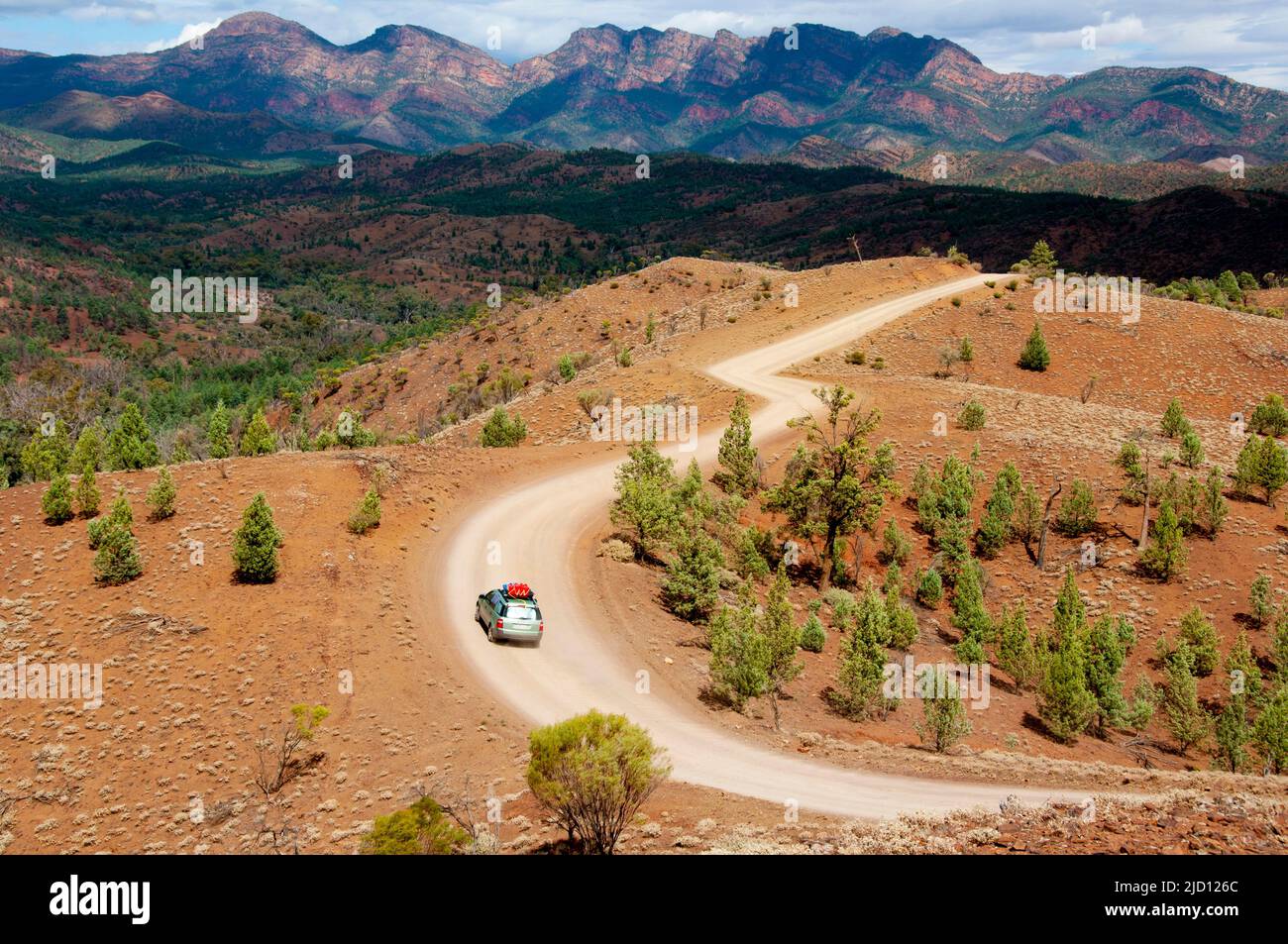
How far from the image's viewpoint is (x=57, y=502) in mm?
19547

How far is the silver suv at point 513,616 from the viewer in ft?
55.7

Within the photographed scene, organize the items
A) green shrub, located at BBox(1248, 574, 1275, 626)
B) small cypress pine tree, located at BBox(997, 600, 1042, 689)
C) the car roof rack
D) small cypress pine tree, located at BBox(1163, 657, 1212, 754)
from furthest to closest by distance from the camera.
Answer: green shrub, located at BBox(1248, 574, 1275, 626) → small cypress pine tree, located at BBox(997, 600, 1042, 689) → small cypress pine tree, located at BBox(1163, 657, 1212, 754) → the car roof rack

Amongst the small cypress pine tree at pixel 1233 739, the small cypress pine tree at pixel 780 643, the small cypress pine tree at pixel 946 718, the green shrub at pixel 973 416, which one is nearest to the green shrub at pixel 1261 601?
the small cypress pine tree at pixel 1233 739

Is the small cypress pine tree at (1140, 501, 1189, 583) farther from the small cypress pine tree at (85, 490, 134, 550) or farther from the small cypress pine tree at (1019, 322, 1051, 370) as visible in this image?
the small cypress pine tree at (85, 490, 134, 550)

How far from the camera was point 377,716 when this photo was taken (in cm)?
1443

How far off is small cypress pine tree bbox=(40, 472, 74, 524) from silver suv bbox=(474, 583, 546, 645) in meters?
→ 11.3

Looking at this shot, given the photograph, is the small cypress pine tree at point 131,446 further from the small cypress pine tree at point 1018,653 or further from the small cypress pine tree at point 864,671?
the small cypress pine tree at point 1018,653

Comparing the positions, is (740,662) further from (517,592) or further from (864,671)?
(517,592)

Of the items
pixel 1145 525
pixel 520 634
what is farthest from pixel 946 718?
pixel 1145 525

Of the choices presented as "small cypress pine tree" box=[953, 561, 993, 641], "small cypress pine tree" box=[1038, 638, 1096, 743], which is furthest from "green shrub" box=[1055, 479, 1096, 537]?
"small cypress pine tree" box=[1038, 638, 1096, 743]

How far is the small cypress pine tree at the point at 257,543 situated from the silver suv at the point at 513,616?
5.05m

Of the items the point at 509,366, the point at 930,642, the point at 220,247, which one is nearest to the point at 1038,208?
the point at 509,366

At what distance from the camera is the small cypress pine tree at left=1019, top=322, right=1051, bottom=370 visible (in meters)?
39.8
